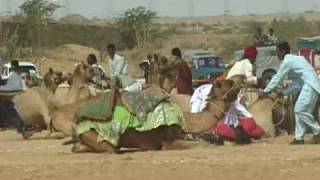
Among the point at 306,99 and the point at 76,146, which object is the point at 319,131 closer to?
the point at 306,99

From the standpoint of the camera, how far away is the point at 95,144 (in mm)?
12484

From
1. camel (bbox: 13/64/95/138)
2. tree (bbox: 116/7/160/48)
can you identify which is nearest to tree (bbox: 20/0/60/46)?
tree (bbox: 116/7/160/48)

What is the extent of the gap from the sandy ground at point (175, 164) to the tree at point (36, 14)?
1785 inches

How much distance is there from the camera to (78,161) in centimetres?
1145

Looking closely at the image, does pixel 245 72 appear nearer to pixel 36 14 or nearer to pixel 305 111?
pixel 305 111

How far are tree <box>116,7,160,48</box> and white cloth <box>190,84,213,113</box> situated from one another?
49.9 meters

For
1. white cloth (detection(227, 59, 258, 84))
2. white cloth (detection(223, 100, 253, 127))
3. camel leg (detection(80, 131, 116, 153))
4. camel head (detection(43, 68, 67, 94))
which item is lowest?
camel leg (detection(80, 131, 116, 153))

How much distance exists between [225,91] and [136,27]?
170 ft

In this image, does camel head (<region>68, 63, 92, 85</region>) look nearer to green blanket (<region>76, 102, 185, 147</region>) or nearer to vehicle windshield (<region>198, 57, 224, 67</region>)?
green blanket (<region>76, 102, 185, 147</region>)

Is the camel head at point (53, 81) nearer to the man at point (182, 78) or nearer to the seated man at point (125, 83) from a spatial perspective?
the seated man at point (125, 83)

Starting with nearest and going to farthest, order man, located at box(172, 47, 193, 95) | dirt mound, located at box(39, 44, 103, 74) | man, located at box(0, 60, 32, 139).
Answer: man, located at box(172, 47, 193, 95)
man, located at box(0, 60, 32, 139)
dirt mound, located at box(39, 44, 103, 74)

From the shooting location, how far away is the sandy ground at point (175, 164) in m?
10.1

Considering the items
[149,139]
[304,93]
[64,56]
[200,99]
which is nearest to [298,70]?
[304,93]

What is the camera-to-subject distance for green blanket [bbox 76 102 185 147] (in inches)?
482
